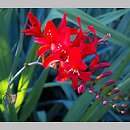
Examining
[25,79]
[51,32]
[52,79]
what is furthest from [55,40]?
[52,79]

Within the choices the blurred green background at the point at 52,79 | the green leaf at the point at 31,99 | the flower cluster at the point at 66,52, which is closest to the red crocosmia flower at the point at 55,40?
the flower cluster at the point at 66,52

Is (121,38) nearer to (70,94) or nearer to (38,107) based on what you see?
(70,94)

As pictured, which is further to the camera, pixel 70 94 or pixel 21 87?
pixel 70 94

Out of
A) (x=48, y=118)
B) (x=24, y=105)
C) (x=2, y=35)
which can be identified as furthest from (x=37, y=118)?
(x=2, y=35)

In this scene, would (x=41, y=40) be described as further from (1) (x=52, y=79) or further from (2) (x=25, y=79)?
(1) (x=52, y=79)


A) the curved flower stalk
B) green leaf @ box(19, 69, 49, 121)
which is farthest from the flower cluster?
green leaf @ box(19, 69, 49, 121)

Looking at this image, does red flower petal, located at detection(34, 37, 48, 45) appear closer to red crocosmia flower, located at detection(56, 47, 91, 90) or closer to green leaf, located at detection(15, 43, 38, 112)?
red crocosmia flower, located at detection(56, 47, 91, 90)

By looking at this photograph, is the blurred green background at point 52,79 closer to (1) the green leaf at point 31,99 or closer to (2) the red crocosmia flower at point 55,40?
(1) the green leaf at point 31,99

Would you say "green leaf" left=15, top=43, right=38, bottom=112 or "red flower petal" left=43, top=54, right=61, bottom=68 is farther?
"green leaf" left=15, top=43, right=38, bottom=112
